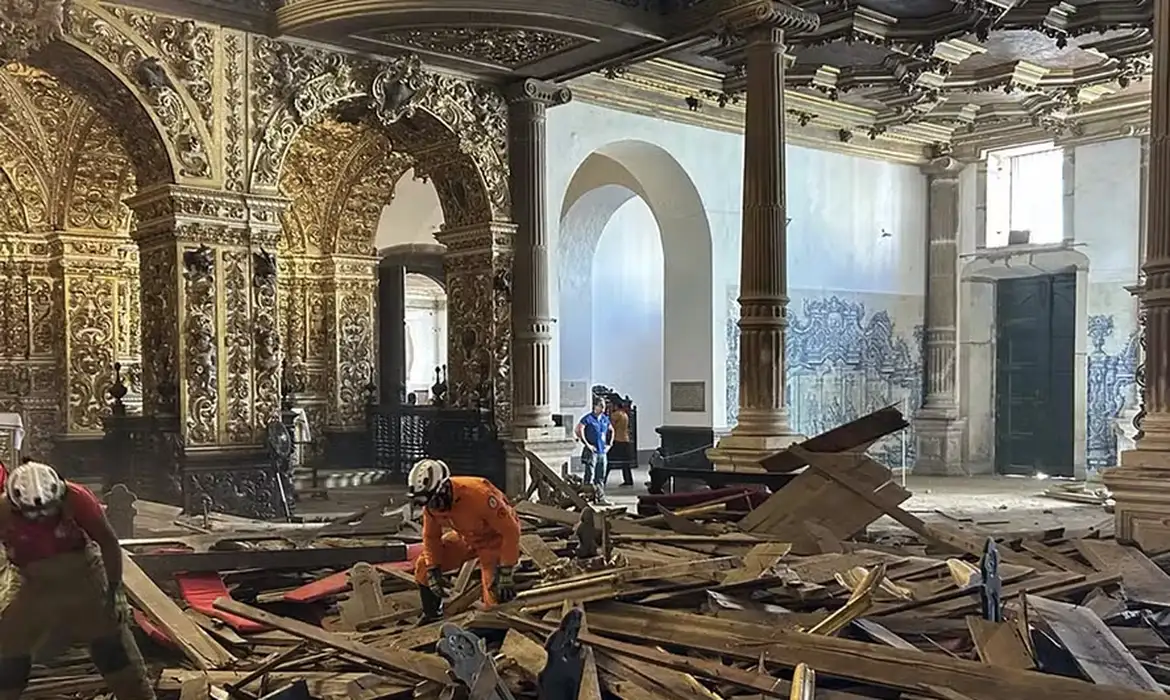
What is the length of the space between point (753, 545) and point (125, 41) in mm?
6276

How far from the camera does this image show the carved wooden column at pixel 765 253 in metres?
9.62

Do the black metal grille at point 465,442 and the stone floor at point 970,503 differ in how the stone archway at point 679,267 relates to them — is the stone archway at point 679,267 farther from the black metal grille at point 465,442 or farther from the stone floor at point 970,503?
the black metal grille at point 465,442

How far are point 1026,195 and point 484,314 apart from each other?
9.59 m

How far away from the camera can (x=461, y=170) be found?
11.5 metres

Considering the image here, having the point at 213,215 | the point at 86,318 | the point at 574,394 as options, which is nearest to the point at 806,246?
the point at 574,394

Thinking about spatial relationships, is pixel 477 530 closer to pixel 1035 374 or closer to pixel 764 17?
pixel 764 17

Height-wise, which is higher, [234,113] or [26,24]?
[26,24]

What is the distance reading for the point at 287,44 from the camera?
Answer: 9859 millimetres

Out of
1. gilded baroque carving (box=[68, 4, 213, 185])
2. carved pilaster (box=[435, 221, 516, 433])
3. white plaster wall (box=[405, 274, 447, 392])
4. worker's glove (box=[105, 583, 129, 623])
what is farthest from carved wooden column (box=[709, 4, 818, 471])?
white plaster wall (box=[405, 274, 447, 392])

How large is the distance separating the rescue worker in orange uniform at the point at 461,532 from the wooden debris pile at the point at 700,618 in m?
0.13

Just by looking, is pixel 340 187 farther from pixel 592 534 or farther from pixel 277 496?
pixel 592 534

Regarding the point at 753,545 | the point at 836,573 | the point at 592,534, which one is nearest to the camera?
the point at 836,573

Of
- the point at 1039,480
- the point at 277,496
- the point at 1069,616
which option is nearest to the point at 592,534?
the point at 1069,616

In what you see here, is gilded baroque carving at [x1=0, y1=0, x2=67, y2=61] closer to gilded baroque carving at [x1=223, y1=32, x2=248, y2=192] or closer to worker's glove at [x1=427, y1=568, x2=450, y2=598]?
gilded baroque carving at [x1=223, y1=32, x2=248, y2=192]
